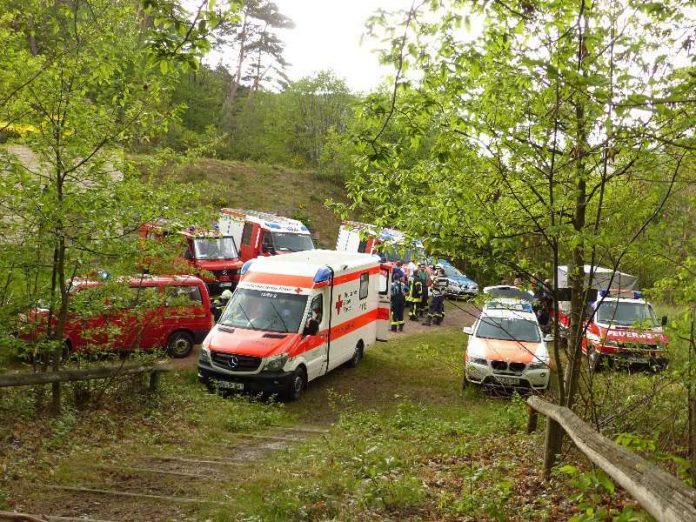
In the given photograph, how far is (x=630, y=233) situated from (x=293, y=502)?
442 cm

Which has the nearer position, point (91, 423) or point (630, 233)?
point (630, 233)

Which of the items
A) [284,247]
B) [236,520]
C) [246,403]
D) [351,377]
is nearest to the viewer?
[236,520]

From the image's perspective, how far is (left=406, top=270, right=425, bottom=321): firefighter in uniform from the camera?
22166 mm

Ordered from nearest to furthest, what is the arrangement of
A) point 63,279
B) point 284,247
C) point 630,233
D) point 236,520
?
point 236,520 < point 630,233 < point 63,279 < point 284,247

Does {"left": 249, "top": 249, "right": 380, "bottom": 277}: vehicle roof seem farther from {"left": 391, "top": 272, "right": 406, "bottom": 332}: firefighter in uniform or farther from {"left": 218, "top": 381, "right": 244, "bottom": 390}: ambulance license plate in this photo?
{"left": 391, "top": 272, "right": 406, "bottom": 332}: firefighter in uniform

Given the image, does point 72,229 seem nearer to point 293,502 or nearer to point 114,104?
point 114,104

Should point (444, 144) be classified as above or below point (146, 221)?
above

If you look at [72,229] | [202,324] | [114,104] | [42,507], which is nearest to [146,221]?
[72,229]

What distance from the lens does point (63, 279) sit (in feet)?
28.3

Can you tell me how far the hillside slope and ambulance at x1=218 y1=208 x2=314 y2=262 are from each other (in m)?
11.8

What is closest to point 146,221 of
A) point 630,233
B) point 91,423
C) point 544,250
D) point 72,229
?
point 72,229

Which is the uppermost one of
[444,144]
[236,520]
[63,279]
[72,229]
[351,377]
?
[444,144]

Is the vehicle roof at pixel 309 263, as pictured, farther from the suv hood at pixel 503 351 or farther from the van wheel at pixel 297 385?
the suv hood at pixel 503 351

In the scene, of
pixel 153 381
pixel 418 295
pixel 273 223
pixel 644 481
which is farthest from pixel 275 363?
pixel 273 223
